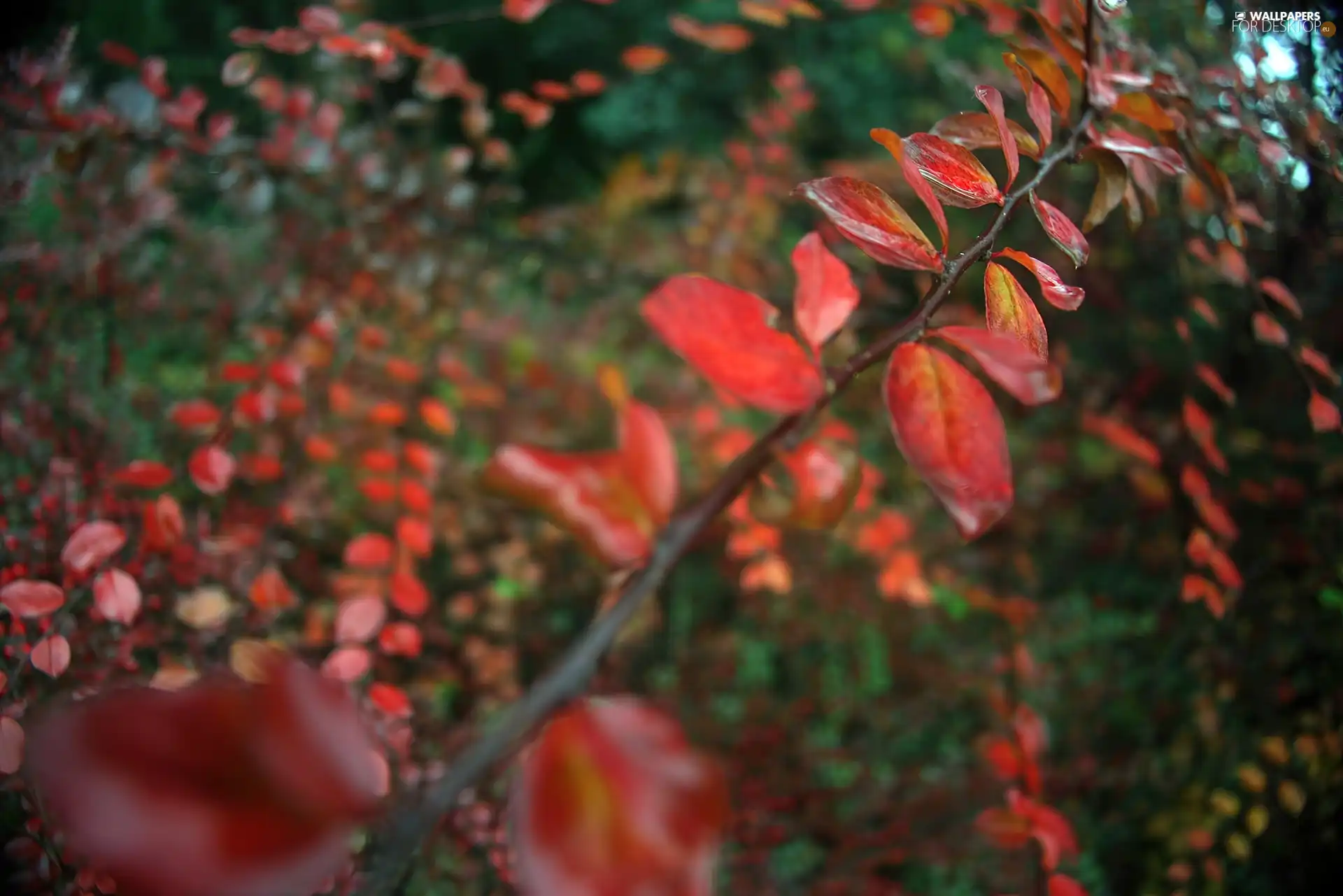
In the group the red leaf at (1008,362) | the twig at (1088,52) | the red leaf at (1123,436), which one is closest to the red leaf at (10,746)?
the red leaf at (1008,362)

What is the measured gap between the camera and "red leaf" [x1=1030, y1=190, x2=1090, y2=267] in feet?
1.31

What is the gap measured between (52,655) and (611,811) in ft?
2.07

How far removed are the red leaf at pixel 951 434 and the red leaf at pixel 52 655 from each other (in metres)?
0.70

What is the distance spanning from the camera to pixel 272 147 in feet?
4.06

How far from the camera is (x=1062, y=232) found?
1.34ft

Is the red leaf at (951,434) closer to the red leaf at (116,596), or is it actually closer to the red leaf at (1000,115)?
the red leaf at (1000,115)

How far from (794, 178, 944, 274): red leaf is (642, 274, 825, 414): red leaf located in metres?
0.06

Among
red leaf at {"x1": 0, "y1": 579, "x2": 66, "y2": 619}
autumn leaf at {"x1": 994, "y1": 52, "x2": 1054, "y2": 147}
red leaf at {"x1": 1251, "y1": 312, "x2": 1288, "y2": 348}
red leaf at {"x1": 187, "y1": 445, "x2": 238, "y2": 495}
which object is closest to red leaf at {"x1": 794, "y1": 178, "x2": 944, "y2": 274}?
autumn leaf at {"x1": 994, "y1": 52, "x2": 1054, "y2": 147}

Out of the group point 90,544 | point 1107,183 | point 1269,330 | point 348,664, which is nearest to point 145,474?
point 90,544

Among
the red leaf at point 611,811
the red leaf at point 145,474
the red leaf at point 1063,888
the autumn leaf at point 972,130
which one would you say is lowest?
the red leaf at point 145,474

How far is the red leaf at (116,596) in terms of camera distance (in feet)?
2.25

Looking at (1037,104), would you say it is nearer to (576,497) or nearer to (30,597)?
(576,497)

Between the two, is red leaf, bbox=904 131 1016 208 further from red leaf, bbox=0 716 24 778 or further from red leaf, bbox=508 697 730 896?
red leaf, bbox=0 716 24 778

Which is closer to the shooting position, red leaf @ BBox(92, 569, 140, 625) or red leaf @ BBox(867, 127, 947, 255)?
red leaf @ BBox(867, 127, 947, 255)
